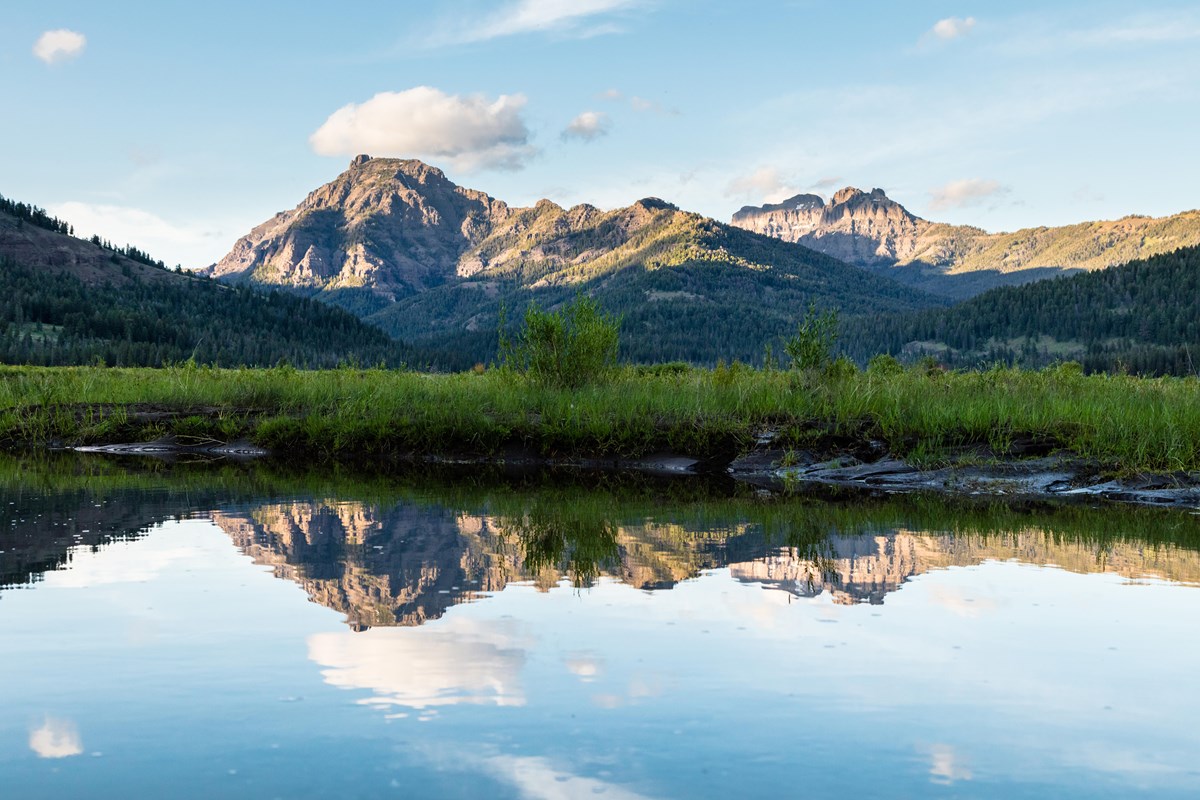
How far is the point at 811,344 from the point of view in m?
23.0

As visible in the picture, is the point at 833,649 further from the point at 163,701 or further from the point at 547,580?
the point at 163,701

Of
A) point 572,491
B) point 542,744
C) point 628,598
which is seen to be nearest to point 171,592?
point 628,598

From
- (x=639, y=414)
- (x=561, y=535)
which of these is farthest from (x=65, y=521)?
(x=639, y=414)

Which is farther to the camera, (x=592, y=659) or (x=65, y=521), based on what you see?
(x=65, y=521)

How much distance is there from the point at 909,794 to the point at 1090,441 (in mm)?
13541

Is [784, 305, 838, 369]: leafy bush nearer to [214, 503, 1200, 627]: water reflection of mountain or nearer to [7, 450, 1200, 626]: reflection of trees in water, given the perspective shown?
[7, 450, 1200, 626]: reflection of trees in water

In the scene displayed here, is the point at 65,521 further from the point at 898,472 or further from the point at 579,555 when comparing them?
the point at 898,472

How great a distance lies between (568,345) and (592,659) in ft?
59.4

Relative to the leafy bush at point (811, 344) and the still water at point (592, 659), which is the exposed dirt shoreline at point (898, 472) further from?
the leafy bush at point (811, 344)

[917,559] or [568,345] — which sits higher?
[568,345]

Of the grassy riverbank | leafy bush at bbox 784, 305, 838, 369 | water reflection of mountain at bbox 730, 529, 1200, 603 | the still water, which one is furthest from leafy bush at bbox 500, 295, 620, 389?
water reflection of mountain at bbox 730, 529, 1200, 603

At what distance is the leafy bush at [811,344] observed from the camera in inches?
900

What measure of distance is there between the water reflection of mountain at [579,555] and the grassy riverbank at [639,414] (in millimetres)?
5867

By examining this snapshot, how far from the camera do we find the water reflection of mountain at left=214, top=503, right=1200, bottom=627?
8.53m
